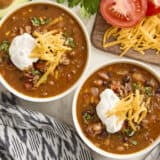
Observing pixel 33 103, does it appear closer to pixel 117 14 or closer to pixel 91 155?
pixel 91 155

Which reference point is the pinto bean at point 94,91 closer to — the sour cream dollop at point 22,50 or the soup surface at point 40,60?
the soup surface at point 40,60

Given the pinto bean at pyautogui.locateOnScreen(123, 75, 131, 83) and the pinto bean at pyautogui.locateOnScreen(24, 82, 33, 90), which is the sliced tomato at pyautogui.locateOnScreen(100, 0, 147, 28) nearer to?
the pinto bean at pyautogui.locateOnScreen(123, 75, 131, 83)

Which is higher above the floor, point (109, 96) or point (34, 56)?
point (34, 56)

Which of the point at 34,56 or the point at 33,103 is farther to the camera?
the point at 33,103

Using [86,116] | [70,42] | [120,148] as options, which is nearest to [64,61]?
[70,42]

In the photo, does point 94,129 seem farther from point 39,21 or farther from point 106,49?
point 39,21

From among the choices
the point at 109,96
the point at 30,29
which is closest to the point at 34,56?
the point at 30,29

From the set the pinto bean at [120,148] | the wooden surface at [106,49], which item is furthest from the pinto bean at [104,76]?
the pinto bean at [120,148]
